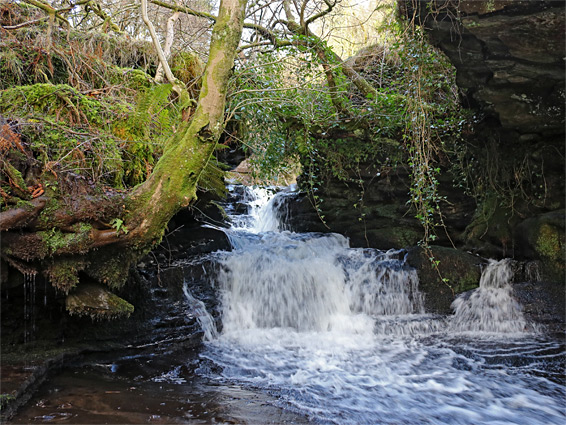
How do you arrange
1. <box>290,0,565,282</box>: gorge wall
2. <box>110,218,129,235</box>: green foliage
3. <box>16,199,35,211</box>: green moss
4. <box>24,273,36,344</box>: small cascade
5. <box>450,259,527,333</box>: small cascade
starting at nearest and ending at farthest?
<box>16,199,35,211</box>: green moss, <box>110,218,129,235</box>: green foliage, <box>290,0,565,282</box>: gorge wall, <box>24,273,36,344</box>: small cascade, <box>450,259,527,333</box>: small cascade

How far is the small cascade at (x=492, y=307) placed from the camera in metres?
6.15

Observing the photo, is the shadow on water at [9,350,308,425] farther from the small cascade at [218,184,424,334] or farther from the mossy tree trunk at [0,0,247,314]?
the small cascade at [218,184,424,334]

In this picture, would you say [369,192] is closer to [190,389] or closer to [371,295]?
[371,295]

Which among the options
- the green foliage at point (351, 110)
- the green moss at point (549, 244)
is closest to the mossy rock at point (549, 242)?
the green moss at point (549, 244)

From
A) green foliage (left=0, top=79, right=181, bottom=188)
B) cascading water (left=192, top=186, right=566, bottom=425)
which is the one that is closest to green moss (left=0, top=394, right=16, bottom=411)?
cascading water (left=192, top=186, right=566, bottom=425)

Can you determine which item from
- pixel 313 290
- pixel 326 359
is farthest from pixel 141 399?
pixel 313 290

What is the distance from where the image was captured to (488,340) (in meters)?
5.68

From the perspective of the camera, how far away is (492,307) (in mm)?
6359

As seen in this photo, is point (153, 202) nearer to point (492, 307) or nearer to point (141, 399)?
point (141, 399)

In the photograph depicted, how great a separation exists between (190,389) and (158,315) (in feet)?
6.62

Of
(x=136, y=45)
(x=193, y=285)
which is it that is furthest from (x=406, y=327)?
(x=136, y=45)

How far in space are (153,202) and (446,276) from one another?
5147 mm

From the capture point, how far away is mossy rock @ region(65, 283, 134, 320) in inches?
165

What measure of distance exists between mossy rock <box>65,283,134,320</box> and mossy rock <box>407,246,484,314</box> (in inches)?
192
